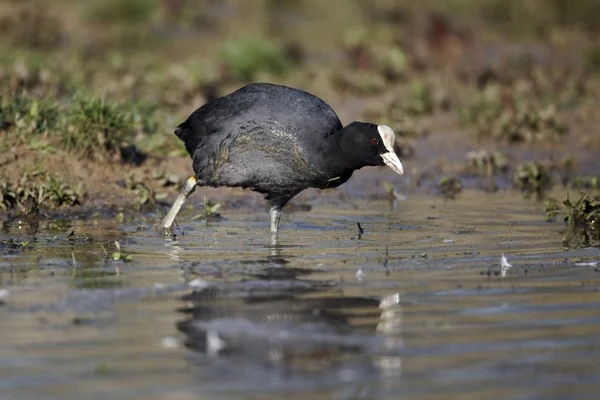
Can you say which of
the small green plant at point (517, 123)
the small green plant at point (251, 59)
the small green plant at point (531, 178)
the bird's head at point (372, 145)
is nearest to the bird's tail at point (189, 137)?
the bird's head at point (372, 145)

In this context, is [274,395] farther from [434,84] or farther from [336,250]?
[434,84]

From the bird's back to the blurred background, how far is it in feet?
7.02

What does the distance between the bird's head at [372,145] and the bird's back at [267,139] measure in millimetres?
248

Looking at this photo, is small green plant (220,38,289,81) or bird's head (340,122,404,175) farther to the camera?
small green plant (220,38,289,81)

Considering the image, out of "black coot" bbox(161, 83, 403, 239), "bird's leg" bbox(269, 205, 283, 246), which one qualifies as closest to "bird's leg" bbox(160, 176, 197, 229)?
"black coot" bbox(161, 83, 403, 239)

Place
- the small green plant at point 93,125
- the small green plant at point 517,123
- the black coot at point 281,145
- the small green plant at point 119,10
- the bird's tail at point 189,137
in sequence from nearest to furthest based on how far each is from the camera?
the black coot at point 281,145 < the bird's tail at point 189,137 < the small green plant at point 93,125 < the small green plant at point 517,123 < the small green plant at point 119,10

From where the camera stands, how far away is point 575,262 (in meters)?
7.88

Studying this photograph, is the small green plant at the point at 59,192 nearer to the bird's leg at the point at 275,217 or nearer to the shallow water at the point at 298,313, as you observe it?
the shallow water at the point at 298,313

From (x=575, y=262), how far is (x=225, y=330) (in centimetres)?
317

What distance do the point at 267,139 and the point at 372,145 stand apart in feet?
2.95

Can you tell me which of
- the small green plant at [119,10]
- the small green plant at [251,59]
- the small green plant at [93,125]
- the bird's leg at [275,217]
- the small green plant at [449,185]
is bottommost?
the bird's leg at [275,217]

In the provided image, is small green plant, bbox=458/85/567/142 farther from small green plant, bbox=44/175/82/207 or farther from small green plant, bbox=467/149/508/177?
small green plant, bbox=44/175/82/207

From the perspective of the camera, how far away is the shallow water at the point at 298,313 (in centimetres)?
495

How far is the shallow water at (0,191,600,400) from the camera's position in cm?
495
